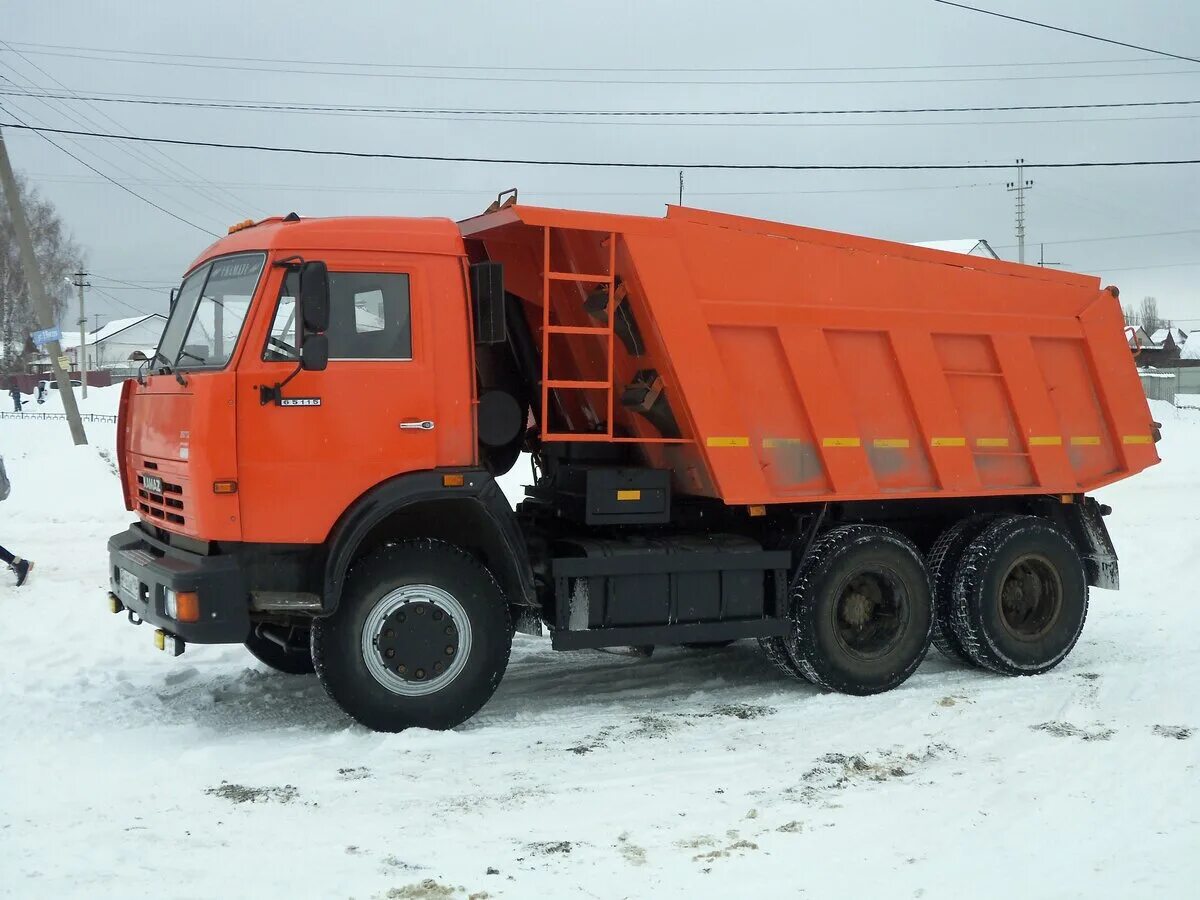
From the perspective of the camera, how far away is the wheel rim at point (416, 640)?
20.9 ft

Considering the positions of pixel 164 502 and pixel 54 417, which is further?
pixel 54 417

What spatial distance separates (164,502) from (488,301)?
2.13 meters

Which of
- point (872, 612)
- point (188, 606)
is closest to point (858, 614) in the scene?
point (872, 612)

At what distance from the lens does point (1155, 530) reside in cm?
1398

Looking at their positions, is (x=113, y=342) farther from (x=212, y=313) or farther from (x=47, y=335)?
(x=212, y=313)

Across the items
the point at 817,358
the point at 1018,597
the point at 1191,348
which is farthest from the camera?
the point at 1191,348

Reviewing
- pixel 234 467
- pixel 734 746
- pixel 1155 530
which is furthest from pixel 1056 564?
pixel 1155 530

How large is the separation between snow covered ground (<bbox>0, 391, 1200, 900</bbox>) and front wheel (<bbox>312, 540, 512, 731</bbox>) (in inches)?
7.1

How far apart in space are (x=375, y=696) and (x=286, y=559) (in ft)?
2.90

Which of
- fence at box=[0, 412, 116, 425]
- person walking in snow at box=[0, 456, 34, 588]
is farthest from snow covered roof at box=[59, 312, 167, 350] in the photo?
person walking in snow at box=[0, 456, 34, 588]

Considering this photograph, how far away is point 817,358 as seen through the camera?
7422mm

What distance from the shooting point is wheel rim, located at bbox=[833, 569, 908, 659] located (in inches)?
305

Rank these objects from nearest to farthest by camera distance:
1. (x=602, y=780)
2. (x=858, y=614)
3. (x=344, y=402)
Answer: (x=602, y=780) → (x=344, y=402) → (x=858, y=614)

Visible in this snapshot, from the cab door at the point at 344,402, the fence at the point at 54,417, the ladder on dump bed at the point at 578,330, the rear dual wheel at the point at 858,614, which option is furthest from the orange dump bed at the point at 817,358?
the fence at the point at 54,417
